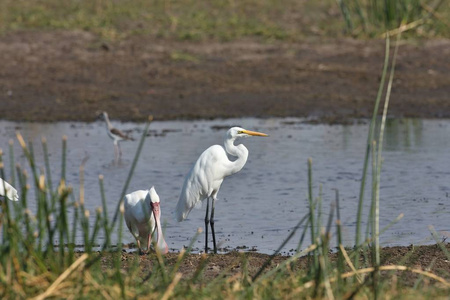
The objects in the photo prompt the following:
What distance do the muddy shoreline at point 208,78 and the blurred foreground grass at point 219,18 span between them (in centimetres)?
34

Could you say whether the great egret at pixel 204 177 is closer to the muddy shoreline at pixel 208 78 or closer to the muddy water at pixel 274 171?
the muddy water at pixel 274 171

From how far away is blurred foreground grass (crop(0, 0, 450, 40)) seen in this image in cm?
1616

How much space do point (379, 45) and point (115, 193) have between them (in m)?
7.73

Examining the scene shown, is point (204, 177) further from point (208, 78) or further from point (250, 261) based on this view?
point (208, 78)

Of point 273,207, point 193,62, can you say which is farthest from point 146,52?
point 273,207

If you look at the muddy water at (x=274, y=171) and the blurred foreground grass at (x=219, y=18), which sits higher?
the blurred foreground grass at (x=219, y=18)

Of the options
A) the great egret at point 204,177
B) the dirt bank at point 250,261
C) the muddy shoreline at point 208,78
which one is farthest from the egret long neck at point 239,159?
the muddy shoreline at point 208,78

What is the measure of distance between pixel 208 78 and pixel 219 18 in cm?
282

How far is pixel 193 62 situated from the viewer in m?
15.3

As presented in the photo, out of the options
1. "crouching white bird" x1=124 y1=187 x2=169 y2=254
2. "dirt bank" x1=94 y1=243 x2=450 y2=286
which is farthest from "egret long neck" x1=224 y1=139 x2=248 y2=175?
"dirt bank" x1=94 y1=243 x2=450 y2=286

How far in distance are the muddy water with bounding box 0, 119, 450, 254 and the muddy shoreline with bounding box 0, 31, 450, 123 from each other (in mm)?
537

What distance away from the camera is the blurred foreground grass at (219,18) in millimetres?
16156

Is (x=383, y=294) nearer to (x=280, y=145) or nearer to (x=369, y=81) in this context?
(x=280, y=145)

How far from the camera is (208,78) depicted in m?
14.7
